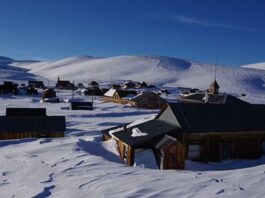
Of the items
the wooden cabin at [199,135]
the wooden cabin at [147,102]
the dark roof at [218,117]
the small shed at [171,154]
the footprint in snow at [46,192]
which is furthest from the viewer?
the wooden cabin at [147,102]

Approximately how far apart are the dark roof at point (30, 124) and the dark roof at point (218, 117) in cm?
1183

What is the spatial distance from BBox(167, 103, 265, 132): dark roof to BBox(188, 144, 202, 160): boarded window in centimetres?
94

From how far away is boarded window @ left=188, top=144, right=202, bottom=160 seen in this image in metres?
21.4

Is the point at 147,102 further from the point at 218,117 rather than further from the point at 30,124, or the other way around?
the point at 218,117

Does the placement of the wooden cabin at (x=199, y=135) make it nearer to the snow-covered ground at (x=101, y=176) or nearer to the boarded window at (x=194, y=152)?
the boarded window at (x=194, y=152)

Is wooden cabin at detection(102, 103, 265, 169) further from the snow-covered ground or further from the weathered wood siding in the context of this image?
the snow-covered ground

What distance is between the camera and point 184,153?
65.0 feet

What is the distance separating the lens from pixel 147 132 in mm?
21641

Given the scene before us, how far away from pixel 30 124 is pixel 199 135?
15.4 meters

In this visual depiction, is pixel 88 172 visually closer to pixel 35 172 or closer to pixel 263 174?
pixel 35 172

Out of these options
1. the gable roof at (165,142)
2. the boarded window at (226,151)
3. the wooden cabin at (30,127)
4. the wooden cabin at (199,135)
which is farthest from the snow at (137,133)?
the wooden cabin at (30,127)

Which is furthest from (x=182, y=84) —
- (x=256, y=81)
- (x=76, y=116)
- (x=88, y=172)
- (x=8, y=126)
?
(x=88, y=172)

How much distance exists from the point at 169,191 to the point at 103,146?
39.3 ft

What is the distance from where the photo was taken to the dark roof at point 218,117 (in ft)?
71.8
